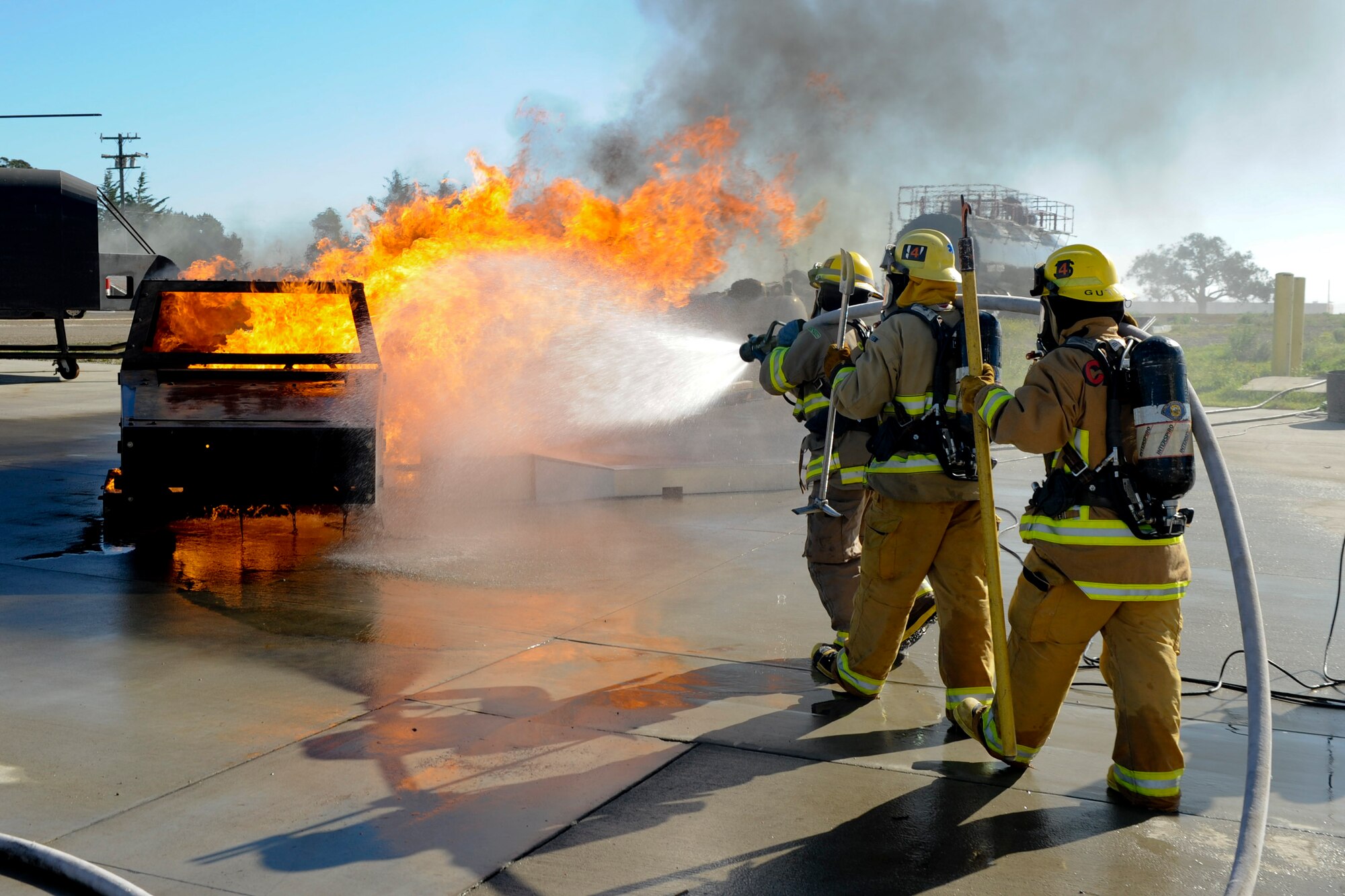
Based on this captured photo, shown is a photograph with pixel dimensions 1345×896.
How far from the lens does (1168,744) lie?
3.41m

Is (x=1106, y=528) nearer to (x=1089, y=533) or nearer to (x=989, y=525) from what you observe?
(x=1089, y=533)

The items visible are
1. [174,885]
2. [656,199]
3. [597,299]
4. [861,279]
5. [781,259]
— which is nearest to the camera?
[174,885]

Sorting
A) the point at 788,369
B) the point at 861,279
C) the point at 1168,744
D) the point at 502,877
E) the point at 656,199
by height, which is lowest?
the point at 502,877

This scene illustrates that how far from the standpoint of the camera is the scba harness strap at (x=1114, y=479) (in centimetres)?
339

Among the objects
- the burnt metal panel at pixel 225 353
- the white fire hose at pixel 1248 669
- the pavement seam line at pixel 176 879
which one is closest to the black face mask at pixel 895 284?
the white fire hose at pixel 1248 669

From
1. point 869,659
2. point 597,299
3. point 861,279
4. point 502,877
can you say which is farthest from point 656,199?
point 502,877

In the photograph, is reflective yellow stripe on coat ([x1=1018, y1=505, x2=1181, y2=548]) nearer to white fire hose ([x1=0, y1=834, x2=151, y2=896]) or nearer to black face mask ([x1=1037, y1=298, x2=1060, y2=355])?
black face mask ([x1=1037, y1=298, x2=1060, y2=355])

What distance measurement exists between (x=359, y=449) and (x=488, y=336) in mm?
4387

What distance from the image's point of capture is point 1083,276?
3537 mm

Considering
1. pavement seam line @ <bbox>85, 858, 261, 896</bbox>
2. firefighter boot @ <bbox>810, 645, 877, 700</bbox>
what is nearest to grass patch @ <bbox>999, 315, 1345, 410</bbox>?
firefighter boot @ <bbox>810, 645, 877, 700</bbox>

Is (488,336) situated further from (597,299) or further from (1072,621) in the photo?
(1072,621)

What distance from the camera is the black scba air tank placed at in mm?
3291

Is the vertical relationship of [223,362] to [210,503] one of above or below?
above

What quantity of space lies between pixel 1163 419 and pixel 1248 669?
0.80 metres
